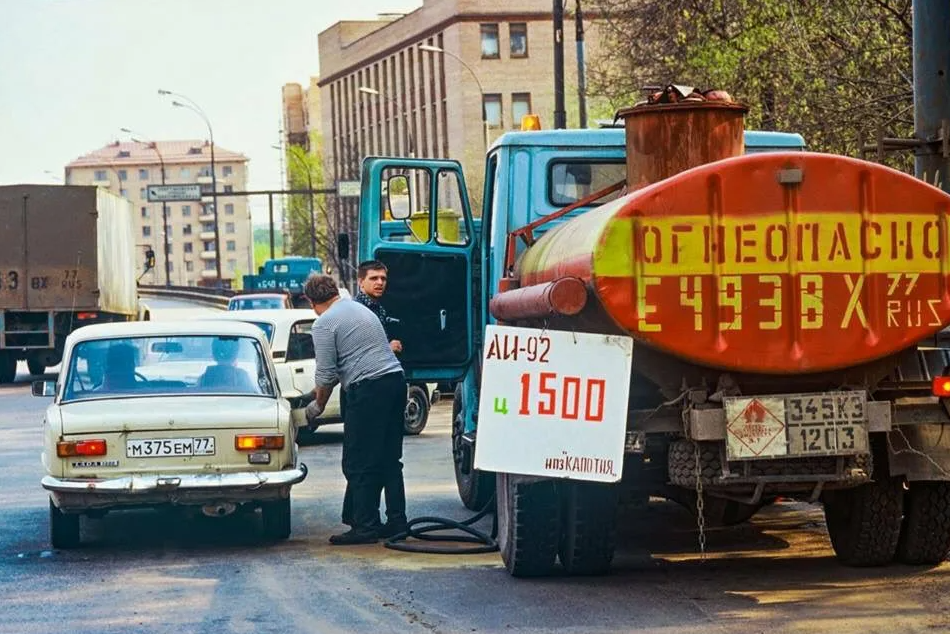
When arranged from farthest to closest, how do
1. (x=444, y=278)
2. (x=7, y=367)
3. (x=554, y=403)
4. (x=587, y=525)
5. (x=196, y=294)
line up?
(x=196, y=294) → (x=7, y=367) → (x=444, y=278) → (x=587, y=525) → (x=554, y=403)

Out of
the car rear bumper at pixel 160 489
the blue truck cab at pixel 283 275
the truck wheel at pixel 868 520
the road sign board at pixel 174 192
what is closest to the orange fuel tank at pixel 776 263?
the truck wheel at pixel 868 520

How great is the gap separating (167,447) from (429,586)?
7.43 feet

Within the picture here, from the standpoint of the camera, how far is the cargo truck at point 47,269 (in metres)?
36.3

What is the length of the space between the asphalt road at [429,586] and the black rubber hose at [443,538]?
10 cm

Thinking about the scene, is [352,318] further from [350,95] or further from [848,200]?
[350,95]

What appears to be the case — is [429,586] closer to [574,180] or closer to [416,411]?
[574,180]

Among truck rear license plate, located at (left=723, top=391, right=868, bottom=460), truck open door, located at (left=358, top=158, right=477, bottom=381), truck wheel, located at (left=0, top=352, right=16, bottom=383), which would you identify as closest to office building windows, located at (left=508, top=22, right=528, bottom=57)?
truck wheel, located at (left=0, top=352, right=16, bottom=383)

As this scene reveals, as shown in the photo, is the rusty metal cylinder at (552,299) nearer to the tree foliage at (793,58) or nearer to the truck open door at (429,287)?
the truck open door at (429,287)

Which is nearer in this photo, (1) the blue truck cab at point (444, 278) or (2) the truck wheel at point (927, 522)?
(2) the truck wheel at point (927, 522)

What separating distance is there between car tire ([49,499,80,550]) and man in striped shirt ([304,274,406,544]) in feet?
5.13

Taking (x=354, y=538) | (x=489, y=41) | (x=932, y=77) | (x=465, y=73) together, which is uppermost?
(x=489, y=41)

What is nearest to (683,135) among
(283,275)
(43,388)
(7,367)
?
(43,388)

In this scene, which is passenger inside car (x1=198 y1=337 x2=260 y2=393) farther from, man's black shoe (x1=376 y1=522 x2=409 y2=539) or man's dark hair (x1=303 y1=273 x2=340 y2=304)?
man's black shoe (x1=376 y1=522 x2=409 y2=539)

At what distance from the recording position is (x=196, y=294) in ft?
327
